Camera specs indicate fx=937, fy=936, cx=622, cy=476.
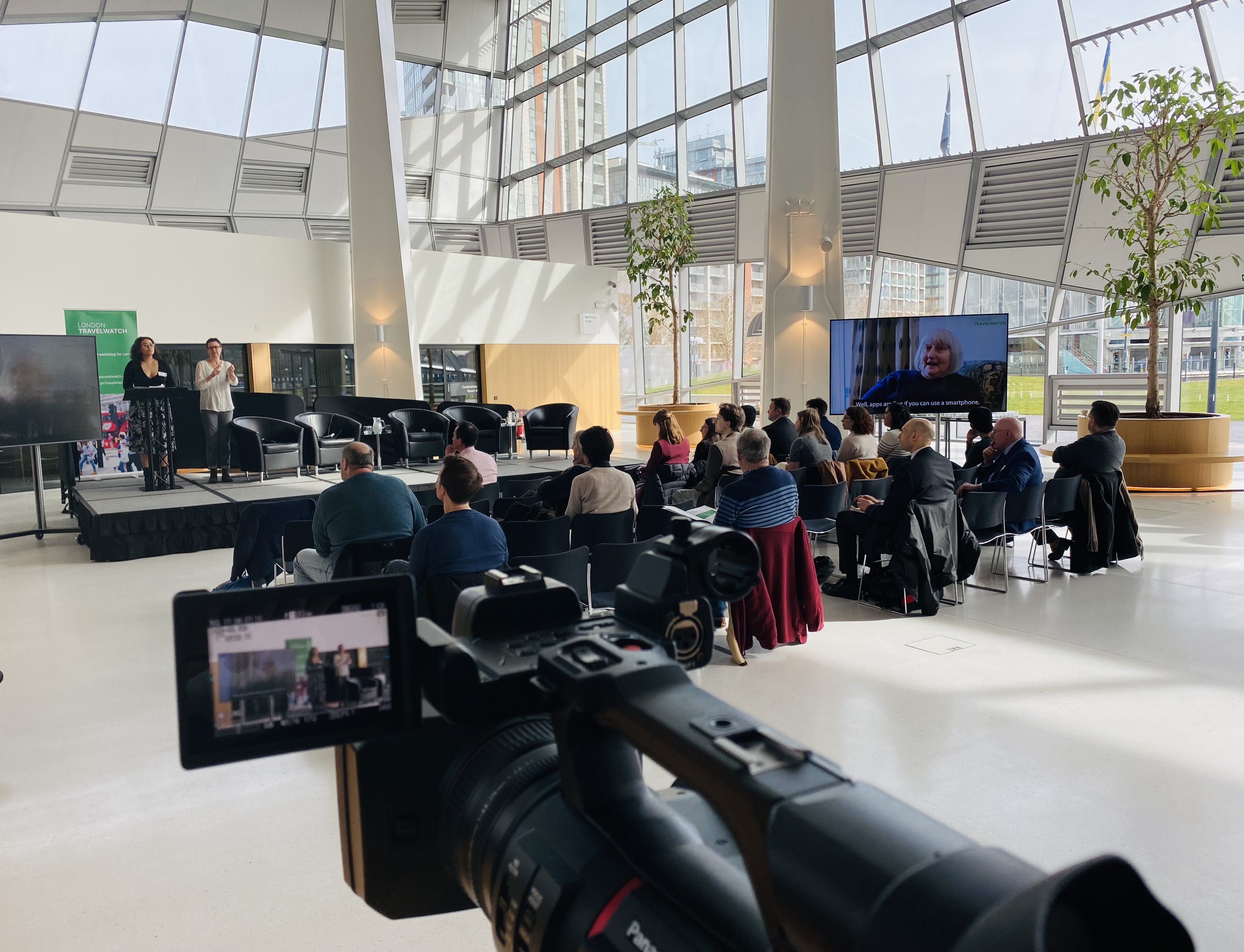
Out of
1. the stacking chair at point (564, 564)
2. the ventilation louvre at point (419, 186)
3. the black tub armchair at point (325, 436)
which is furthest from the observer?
the ventilation louvre at point (419, 186)

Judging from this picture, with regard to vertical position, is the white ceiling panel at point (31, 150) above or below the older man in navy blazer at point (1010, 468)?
above

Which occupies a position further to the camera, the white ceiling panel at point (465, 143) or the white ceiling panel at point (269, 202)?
the white ceiling panel at point (465, 143)

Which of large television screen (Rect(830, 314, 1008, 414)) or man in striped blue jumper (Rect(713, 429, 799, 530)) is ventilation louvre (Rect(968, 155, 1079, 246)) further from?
man in striped blue jumper (Rect(713, 429, 799, 530))

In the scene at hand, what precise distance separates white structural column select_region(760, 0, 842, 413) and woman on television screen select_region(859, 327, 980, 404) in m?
1.30

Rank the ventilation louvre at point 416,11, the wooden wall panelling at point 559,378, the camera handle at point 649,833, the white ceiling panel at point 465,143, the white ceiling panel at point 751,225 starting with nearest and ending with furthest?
the camera handle at point 649,833
the white ceiling panel at point 751,225
the wooden wall panelling at point 559,378
the ventilation louvre at point 416,11
the white ceiling panel at point 465,143

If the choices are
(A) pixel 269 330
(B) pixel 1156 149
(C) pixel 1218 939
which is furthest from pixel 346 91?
(C) pixel 1218 939

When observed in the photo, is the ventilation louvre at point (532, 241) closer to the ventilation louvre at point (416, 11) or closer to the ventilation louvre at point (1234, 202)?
the ventilation louvre at point (416, 11)

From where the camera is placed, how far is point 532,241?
56.7ft

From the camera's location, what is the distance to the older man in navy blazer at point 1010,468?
5832 mm

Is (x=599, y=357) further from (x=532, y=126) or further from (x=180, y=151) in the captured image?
(x=180, y=151)

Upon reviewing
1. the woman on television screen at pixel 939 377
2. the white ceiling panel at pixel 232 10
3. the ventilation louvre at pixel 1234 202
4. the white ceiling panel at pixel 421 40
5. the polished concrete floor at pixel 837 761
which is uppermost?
the white ceiling panel at pixel 421 40

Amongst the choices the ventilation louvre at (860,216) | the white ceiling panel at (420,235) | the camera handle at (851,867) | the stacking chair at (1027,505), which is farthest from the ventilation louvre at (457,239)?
the camera handle at (851,867)

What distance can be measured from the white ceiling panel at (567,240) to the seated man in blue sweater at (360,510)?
12.1 meters

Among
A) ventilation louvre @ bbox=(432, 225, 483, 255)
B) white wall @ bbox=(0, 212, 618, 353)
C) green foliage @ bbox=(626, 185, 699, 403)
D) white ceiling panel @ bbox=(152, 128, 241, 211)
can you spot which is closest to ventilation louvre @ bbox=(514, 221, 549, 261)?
ventilation louvre @ bbox=(432, 225, 483, 255)
